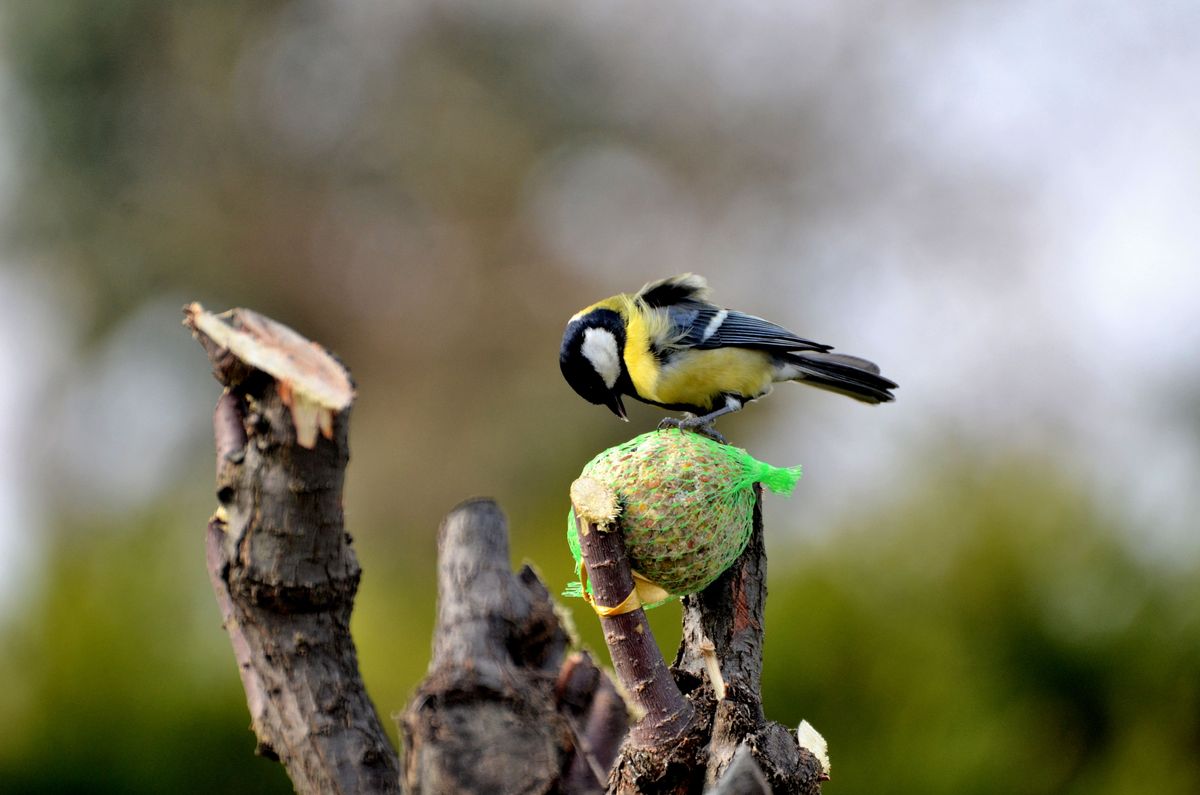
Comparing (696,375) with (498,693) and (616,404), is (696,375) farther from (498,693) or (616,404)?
A: (498,693)

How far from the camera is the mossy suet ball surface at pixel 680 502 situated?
169cm

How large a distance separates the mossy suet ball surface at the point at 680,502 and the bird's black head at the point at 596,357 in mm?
669

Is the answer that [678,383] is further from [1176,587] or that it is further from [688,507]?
[1176,587]

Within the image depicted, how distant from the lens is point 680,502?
1704 millimetres

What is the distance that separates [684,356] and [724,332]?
0.47ft

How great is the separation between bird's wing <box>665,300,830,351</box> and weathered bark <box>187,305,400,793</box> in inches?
49.8

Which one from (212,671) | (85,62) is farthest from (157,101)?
(212,671)

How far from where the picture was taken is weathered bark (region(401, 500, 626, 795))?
1.61 m

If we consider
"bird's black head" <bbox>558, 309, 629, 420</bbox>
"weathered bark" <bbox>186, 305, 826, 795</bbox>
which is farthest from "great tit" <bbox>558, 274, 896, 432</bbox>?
"weathered bark" <bbox>186, 305, 826, 795</bbox>

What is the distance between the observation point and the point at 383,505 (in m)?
7.12

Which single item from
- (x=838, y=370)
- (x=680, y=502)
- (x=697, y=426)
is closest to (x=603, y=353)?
(x=697, y=426)

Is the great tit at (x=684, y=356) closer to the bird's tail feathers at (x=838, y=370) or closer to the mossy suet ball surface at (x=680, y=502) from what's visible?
the bird's tail feathers at (x=838, y=370)

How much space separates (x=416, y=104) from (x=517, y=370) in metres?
2.52

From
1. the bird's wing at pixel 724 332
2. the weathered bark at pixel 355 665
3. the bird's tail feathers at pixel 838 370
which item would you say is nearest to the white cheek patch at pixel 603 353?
the bird's wing at pixel 724 332
